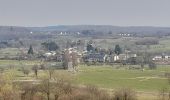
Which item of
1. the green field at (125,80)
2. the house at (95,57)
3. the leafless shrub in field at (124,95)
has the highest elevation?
the leafless shrub in field at (124,95)

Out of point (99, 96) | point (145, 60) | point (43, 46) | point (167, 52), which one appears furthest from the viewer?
point (43, 46)

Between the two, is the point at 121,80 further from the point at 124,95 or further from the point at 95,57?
the point at 95,57

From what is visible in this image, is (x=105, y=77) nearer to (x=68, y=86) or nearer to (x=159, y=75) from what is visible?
(x=159, y=75)

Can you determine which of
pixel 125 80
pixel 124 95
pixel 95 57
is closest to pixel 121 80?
pixel 125 80

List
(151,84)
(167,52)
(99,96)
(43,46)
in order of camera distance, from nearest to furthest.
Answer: (99,96) < (151,84) < (167,52) < (43,46)

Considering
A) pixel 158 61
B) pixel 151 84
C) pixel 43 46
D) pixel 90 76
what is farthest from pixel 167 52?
pixel 151 84

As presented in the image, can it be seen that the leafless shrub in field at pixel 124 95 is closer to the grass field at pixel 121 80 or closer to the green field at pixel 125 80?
→ the grass field at pixel 121 80

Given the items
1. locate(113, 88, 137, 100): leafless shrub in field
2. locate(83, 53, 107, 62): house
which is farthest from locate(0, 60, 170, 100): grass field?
locate(83, 53, 107, 62): house

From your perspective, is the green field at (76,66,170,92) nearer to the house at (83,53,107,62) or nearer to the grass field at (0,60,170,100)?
the grass field at (0,60,170,100)

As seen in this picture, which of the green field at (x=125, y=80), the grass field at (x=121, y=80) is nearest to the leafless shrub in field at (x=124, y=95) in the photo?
the grass field at (x=121, y=80)

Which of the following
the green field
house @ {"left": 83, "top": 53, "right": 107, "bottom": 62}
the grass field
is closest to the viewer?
the grass field

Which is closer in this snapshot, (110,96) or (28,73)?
(110,96)
